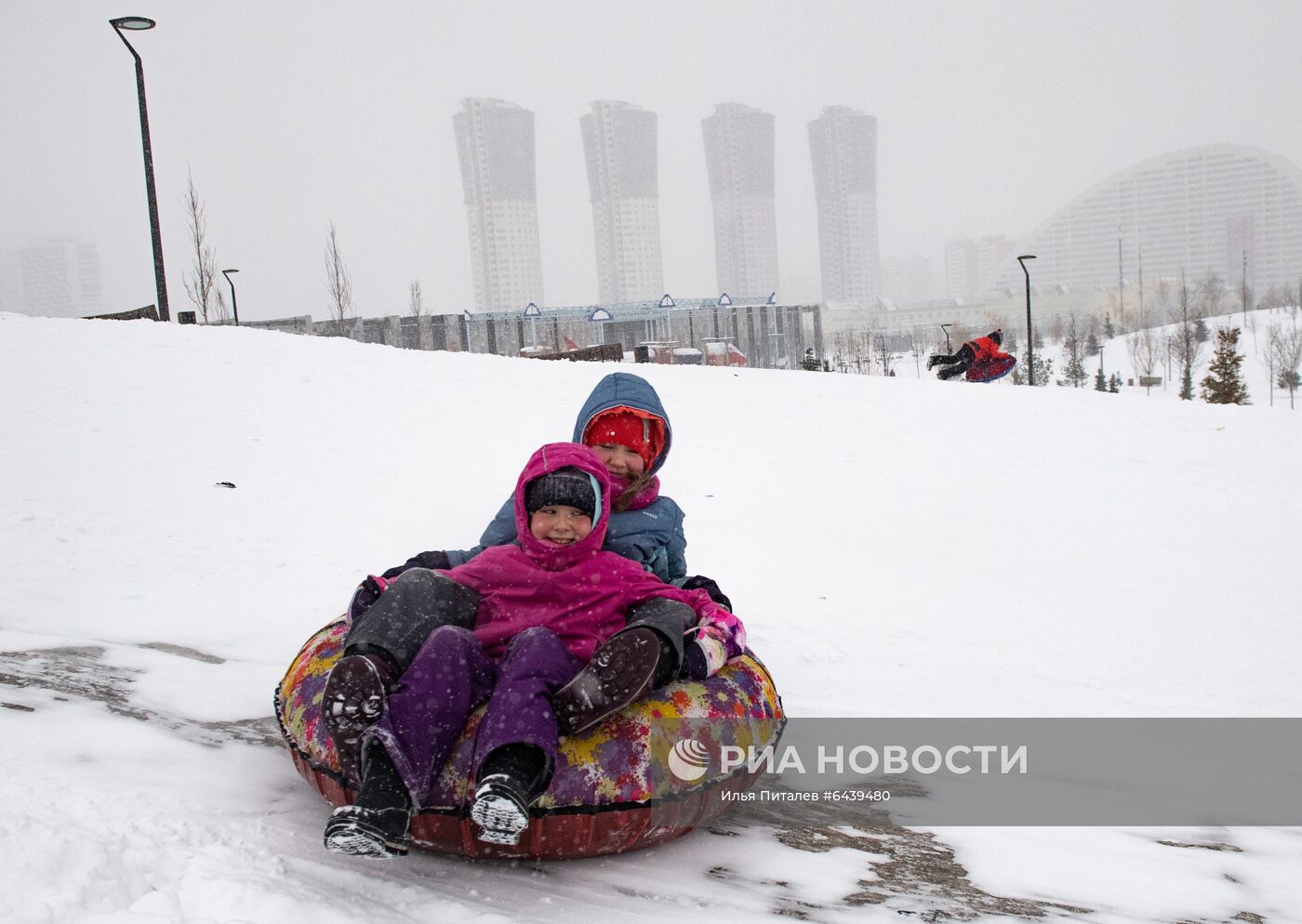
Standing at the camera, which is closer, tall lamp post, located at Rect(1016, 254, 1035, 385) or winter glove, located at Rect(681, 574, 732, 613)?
winter glove, located at Rect(681, 574, 732, 613)

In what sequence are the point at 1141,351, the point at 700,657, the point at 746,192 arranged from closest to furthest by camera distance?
the point at 700,657
the point at 1141,351
the point at 746,192

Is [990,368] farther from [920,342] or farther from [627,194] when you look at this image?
[627,194]

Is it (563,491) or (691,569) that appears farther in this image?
(691,569)

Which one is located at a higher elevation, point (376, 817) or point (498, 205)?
point (498, 205)

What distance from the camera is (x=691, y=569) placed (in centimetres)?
545

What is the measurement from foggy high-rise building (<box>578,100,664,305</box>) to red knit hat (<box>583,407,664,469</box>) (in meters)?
124

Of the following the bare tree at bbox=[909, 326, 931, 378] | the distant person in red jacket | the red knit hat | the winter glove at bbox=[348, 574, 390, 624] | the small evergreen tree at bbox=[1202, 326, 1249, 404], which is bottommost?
the small evergreen tree at bbox=[1202, 326, 1249, 404]

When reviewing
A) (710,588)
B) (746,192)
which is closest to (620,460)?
(710,588)

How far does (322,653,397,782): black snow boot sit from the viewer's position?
1.96m

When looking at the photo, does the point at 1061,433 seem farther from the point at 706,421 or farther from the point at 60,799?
the point at 60,799

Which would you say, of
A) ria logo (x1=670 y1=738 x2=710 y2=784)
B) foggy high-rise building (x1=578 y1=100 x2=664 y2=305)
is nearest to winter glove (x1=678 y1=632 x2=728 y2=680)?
ria logo (x1=670 y1=738 x2=710 y2=784)

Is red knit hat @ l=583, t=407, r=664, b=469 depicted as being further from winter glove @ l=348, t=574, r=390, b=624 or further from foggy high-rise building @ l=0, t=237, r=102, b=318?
foggy high-rise building @ l=0, t=237, r=102, b=318

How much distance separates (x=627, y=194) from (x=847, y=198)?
39367 millimetres

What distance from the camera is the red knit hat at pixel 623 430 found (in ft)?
11.5
